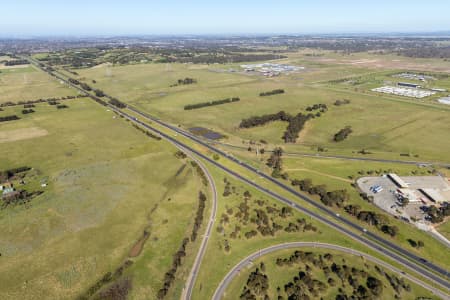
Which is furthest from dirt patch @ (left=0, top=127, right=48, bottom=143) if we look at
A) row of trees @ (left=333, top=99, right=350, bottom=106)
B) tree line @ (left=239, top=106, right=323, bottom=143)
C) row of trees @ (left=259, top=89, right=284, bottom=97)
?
row of trees @ (left=333, top=99, right=350, bottom=106)

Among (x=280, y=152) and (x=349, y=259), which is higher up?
(x=280, y=152)

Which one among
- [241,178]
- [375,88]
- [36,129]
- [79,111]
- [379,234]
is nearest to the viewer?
[379,234]

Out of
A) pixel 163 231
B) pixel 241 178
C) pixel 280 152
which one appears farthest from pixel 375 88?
pixel 163 231

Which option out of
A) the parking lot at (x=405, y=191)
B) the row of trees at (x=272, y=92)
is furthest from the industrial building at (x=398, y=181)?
the row of trees at (x=272, y=92)

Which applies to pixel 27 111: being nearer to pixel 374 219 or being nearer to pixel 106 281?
pixel 106 281

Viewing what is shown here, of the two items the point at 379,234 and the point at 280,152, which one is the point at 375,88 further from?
the point at 379,234

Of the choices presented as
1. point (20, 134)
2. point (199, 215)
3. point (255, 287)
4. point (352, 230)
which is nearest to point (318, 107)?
point (352, 230)

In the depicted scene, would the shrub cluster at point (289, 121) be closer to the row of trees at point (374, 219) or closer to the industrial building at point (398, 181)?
the industrial building at point (398, 181)
